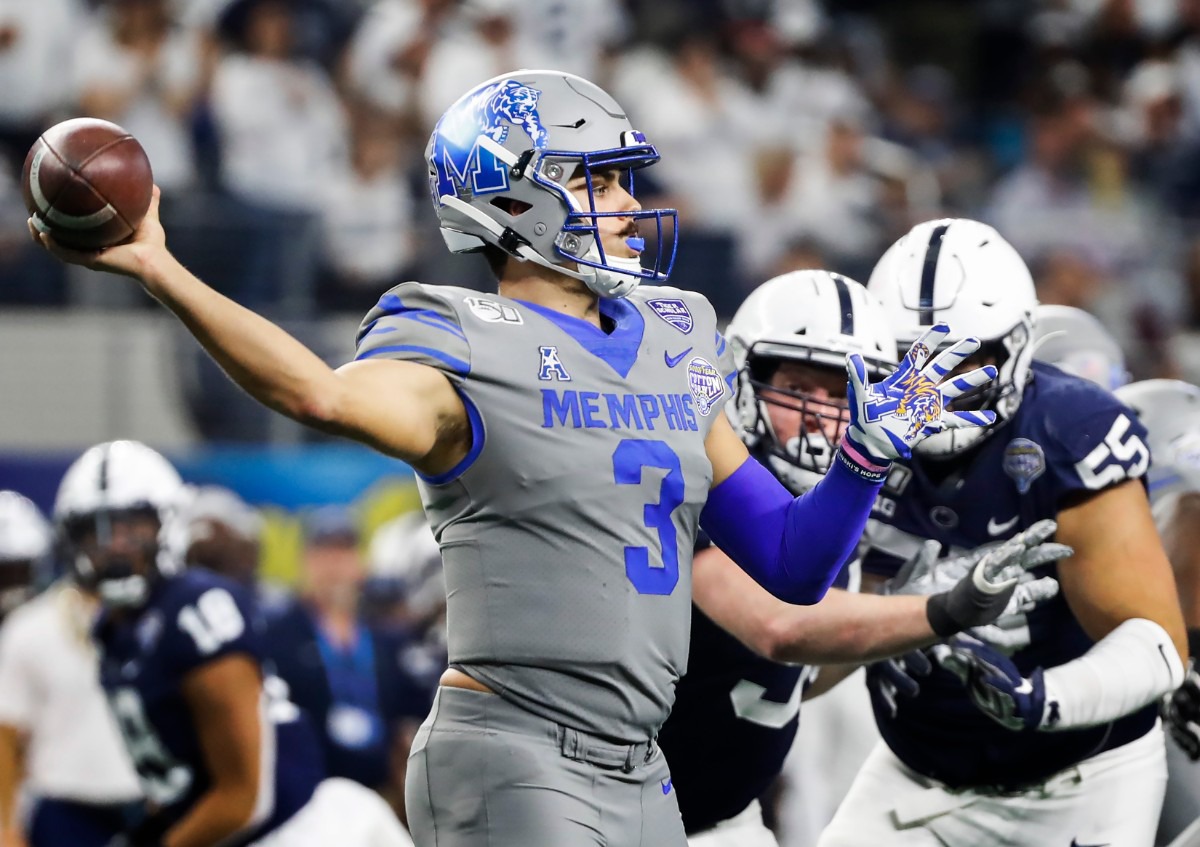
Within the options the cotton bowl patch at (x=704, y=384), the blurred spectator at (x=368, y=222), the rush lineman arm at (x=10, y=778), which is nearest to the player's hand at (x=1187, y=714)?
the cotton bowl patch at (x=704, y=384)

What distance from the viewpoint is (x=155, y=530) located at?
563cm

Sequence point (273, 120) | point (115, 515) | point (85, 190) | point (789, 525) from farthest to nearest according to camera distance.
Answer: point (273, 120) → point (115, 515) → point (789, 525) → point (85, 190)

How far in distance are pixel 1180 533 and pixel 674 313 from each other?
6.30ft

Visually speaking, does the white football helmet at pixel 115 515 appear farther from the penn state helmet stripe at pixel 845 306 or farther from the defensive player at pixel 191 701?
the penn state helmet stripe at pixel 845 306

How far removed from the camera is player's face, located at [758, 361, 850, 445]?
13.6 ft

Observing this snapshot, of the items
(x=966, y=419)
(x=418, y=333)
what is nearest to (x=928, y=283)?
(x=966, y=419)

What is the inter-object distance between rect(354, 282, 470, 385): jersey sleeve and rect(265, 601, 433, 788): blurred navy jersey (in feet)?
13.5

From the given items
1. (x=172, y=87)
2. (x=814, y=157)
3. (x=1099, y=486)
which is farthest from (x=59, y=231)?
(x=814, y=157)

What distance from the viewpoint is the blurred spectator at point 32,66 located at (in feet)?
30.7

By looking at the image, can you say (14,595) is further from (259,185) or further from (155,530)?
(259,185)

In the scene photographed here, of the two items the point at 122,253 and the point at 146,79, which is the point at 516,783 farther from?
the point at 146,79

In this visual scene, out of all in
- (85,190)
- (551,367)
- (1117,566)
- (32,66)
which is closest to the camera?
(85,190)

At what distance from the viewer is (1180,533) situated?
15.6 ft

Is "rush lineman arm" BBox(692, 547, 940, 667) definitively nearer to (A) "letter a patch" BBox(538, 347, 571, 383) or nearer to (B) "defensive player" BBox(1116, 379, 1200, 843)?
(A) "letter a patch" BBox(538, 347, 571, 383)
